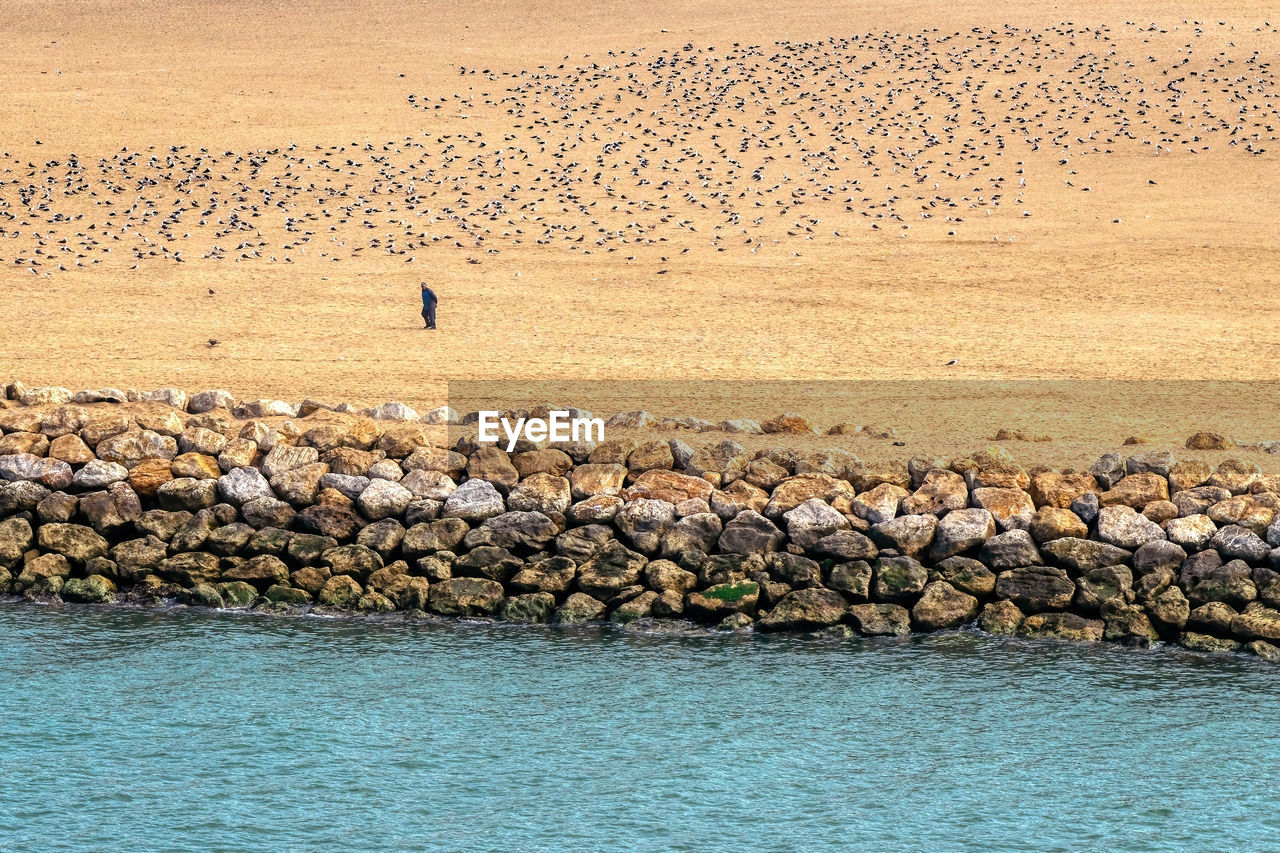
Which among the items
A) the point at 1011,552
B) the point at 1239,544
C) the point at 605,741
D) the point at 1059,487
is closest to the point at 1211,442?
the point at 1059,487

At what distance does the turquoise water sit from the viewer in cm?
1131

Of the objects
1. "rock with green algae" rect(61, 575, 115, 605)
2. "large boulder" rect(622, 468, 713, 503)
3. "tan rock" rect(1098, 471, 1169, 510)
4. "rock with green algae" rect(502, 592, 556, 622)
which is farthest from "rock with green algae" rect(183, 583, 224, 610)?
"tan rock" rect(1098, 471, 1169, 510)

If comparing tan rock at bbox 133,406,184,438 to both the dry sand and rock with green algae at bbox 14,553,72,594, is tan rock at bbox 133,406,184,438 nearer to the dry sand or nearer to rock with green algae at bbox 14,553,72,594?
rock with green algae at bbox 14,553,72,594

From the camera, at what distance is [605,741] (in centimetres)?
1287

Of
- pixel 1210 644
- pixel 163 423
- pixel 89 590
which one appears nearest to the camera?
pixel 1210 644

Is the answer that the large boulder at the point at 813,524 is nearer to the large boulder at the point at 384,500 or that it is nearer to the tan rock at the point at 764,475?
the tan rock at the point at 764,475

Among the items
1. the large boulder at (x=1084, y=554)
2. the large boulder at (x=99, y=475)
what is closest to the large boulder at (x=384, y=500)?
the large boulder at (x=99, y=475)

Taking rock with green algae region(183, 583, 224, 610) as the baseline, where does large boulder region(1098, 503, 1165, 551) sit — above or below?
above

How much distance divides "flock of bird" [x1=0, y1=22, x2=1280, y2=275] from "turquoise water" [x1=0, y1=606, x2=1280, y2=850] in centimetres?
2105

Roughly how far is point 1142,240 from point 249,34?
4186 cm

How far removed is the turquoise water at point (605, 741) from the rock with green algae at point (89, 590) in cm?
66

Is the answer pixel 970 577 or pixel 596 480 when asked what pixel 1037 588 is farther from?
pixel 596 480

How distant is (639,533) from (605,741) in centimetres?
356

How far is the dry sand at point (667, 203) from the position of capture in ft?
83.8
